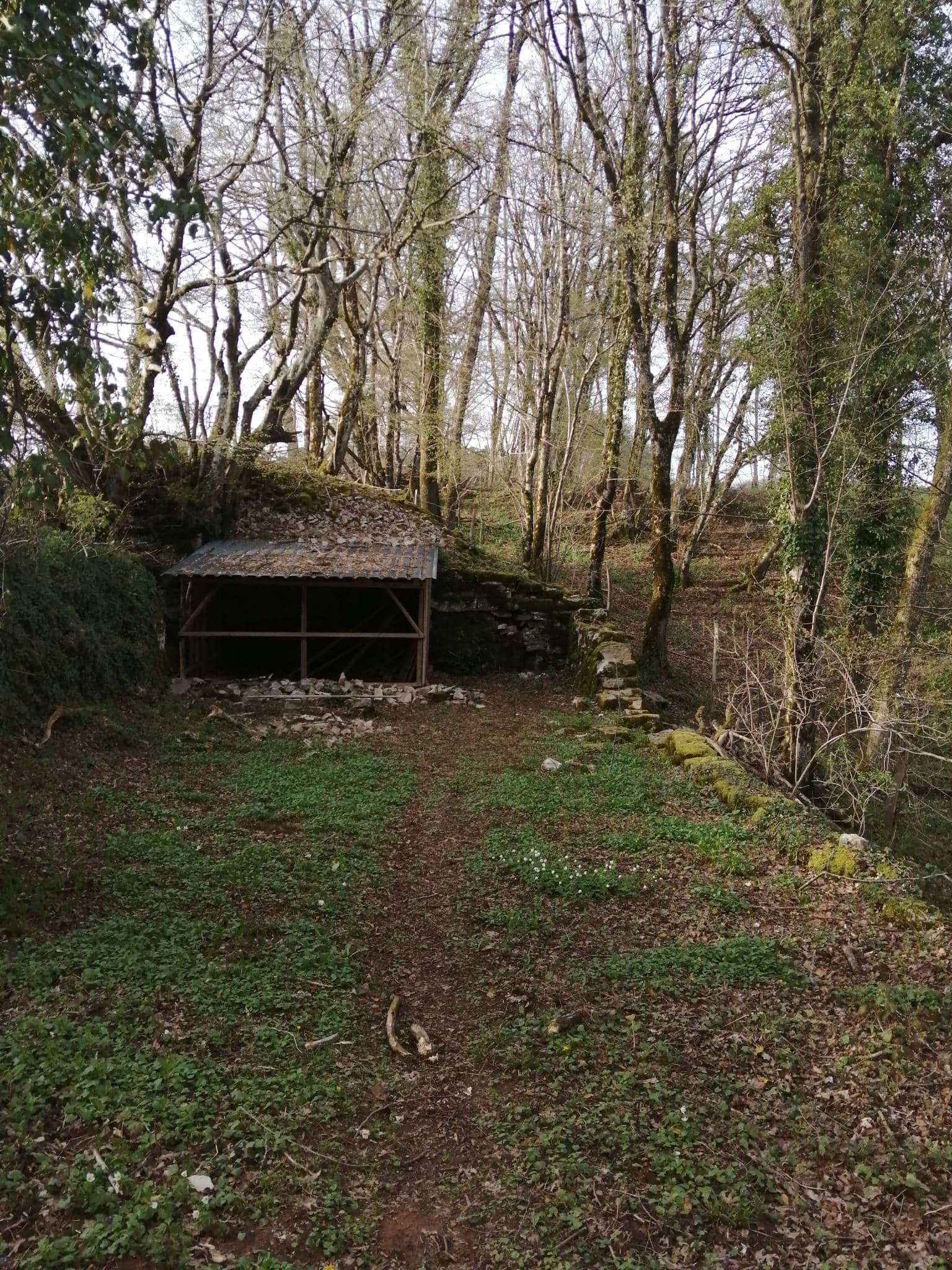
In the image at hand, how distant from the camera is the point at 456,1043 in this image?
4.22 metres

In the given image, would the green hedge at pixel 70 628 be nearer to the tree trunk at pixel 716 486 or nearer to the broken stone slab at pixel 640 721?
the broken stone slab at pixel 640 721

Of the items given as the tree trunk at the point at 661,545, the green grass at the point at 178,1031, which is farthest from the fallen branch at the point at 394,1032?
the tree trunk at the point at 661,545

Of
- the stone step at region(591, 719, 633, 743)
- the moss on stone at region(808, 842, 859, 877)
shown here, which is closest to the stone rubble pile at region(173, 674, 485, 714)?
the stone step at region(591, 719, 633, 743)

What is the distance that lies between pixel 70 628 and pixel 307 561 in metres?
3.89

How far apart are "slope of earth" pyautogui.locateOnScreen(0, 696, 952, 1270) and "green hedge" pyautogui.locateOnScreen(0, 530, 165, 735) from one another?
127 centimetres

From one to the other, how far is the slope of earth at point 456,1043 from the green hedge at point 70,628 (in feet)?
4.16

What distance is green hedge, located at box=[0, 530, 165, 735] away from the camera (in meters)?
7.85

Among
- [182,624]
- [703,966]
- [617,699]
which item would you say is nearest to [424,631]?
[617,699]

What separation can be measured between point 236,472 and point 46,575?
5.71 metres

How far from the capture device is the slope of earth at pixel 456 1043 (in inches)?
122

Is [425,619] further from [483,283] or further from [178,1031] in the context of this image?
[483,283]

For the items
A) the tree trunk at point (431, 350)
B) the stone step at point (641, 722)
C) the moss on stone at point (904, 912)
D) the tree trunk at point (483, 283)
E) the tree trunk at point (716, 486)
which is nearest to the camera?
the moss on stone at point (904, 912)

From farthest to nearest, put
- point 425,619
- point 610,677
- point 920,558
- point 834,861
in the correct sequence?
point 425,619 < point 610,677 < point 920,558 < point 834,861

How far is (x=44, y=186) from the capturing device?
332cm
